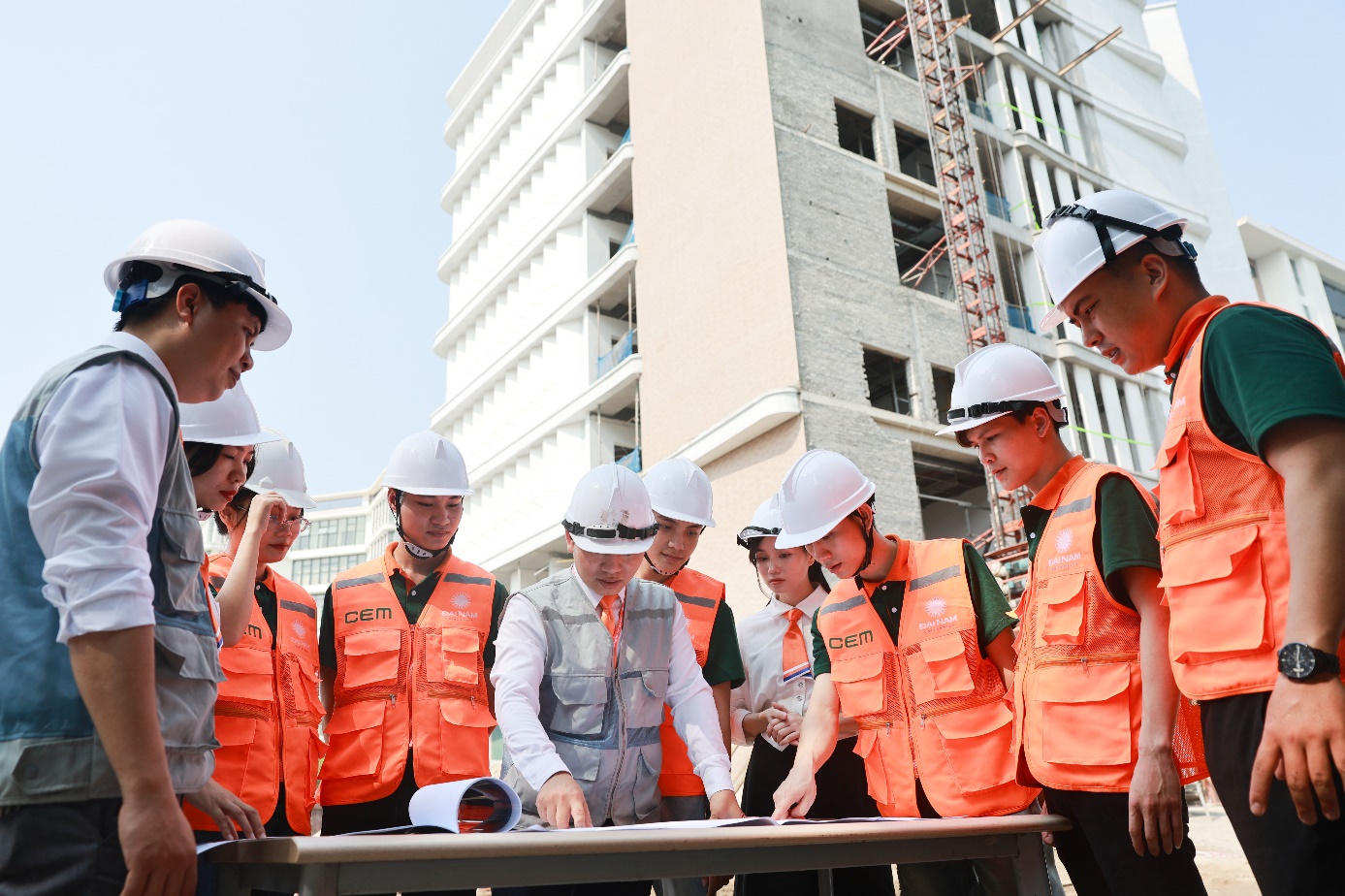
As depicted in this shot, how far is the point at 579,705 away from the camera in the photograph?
319 cm

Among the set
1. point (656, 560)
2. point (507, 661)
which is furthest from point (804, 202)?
point (507, 661)

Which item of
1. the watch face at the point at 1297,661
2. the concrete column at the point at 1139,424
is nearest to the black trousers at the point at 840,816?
the watch face at the point at 1297,661

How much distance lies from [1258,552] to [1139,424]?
22162 millimetres

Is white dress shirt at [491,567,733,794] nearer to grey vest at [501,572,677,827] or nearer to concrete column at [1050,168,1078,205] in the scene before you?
grey vest at [501,572,677,827]

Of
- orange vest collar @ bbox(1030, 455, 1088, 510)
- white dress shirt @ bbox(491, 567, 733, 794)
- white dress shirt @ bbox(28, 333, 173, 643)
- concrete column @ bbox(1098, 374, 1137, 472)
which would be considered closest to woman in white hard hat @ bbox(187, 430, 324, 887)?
white dress shirt @ bbox(491, 567, 733, 794)

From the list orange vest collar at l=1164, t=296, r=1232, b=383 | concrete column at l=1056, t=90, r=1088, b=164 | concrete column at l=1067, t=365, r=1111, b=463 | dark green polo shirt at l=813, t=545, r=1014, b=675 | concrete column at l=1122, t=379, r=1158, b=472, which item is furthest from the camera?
concrete column at l=1056, t=90, r=1088, b=164

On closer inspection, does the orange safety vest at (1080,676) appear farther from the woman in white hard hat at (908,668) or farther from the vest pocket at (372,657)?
the vest pocket at (372,657)

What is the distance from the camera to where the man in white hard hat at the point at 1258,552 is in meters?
1.66

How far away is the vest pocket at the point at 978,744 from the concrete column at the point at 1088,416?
727 inches

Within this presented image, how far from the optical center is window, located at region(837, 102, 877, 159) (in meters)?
22.9

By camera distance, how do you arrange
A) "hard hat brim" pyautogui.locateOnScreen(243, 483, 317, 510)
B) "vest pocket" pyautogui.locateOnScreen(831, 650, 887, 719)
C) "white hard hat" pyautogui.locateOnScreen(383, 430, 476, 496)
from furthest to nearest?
"white hard hat" pyautogui.locateOnScreen(383, 430, 476, 496) → "hard hat brim" pyautogui.locateOnScreen(243, 483, 317, 510) → "vest pocket" pyautogui.locateOnScreen(831, 650, 887, 719)

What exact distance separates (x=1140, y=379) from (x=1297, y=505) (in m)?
23.5

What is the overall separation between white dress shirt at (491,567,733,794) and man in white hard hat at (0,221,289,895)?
1.12m

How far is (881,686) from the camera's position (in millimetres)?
3441
